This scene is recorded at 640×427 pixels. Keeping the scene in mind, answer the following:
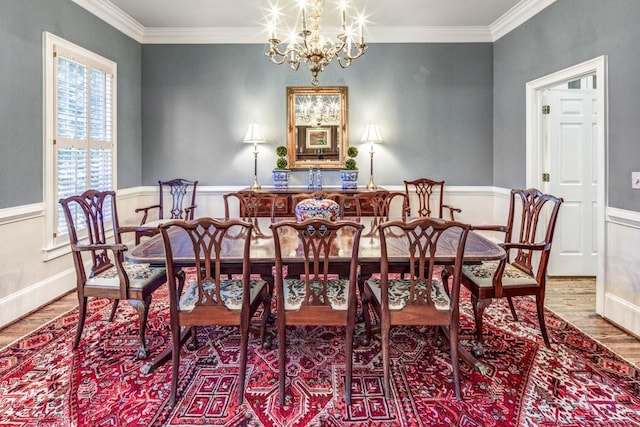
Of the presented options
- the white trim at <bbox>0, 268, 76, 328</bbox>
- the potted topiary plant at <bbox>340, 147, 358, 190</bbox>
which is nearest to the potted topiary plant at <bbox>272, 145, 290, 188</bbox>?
the potted topiary plant at <bbox>340, 147, 358, 190</bbox>

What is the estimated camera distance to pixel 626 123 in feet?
9.75

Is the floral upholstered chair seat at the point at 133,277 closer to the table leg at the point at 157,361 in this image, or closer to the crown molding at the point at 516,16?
the table leg at the point at 157,361

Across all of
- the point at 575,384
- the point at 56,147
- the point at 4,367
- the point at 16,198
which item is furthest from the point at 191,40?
the point at 575,384

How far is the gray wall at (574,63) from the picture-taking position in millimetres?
2932

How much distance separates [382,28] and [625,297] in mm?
3920

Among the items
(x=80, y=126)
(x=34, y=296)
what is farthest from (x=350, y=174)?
(x=34, y=296)

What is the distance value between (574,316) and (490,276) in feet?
4.11

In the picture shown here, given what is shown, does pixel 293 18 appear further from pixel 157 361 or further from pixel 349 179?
pixel 157 361

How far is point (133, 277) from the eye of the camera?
8.49ft

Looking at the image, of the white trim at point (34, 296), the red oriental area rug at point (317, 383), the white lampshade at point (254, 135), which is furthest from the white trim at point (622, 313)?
the white trim at point (34, 296)

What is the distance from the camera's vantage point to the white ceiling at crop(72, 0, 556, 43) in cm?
422

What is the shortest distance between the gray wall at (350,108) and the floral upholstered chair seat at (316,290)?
3.05 meters

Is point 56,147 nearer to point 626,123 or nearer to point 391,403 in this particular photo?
point 391,403

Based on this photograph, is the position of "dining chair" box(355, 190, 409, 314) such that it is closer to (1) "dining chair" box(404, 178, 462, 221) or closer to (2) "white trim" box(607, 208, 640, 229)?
(1) "dining chair" box(404, 178, 462, 221)
